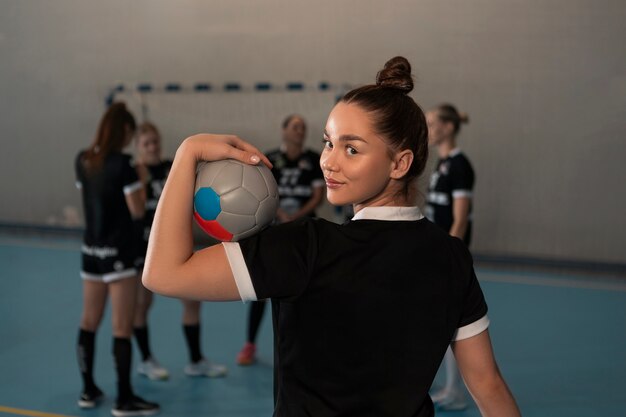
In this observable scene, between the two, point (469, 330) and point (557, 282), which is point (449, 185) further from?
point (557, 282)

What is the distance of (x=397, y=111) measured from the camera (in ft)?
4.64

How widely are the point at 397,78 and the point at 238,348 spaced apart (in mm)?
3925

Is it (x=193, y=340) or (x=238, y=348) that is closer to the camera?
(x=193, y=340)

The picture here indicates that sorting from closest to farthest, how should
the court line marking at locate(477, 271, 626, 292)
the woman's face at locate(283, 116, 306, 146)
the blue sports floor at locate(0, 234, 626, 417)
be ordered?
the blue sports floor at locate(0, 234, 626, 417), the woman's face at locate(283, 116, 306, 146), the court line marking at locate(477, 271, 626, 292)

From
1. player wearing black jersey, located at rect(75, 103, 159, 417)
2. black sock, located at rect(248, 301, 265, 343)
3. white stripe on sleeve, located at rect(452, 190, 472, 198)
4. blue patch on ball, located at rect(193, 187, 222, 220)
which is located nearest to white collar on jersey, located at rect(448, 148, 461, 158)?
white stripe on sleeve, located at rect(452, 190, 472, 198)

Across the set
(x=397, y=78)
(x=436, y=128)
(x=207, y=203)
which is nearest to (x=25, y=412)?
(x=436, y=128)

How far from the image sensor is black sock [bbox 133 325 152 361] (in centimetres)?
454

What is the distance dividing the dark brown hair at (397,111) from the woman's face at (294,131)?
12.2 ft

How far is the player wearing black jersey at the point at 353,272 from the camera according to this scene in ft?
4.19

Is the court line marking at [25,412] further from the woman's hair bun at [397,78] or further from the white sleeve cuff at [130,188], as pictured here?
the woman's hair bun at [397,78]

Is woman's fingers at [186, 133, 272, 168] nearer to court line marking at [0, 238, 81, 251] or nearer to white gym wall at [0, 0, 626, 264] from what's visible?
white gym wall at [0, 0, 626, 264]

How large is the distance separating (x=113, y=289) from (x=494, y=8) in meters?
5.41

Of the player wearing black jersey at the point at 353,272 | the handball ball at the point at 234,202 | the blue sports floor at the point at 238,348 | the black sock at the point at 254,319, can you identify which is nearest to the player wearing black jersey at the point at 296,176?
the black sock at the point at 254,319

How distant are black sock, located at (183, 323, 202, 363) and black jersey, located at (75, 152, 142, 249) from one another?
87cm
